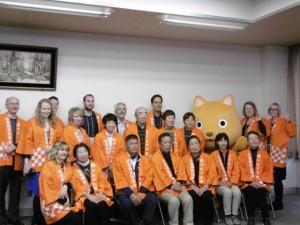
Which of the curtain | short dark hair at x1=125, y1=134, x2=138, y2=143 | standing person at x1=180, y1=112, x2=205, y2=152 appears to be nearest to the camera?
short dark hair at x1=125, y1=134, x2=138, y2=143

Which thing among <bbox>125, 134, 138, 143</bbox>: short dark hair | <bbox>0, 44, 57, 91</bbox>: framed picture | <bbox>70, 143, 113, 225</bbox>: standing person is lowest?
<bbox>70, 143, 113, 225</bbox>: standing person

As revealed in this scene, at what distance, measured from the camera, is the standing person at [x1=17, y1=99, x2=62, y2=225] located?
399 centimetres

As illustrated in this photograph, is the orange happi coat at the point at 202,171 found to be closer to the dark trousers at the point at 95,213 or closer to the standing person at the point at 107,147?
the standing person at the point at 107,147

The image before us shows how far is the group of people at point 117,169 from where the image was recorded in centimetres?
371

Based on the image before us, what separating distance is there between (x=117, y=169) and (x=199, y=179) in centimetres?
103

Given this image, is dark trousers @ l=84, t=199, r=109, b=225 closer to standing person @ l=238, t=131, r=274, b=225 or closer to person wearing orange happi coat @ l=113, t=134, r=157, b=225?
person wearing orange happi coat @ l=113, t=134, r=157, b=225

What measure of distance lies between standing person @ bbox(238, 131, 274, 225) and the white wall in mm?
1342

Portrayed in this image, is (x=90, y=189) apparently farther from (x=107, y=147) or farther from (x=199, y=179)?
(x=199, y=179)

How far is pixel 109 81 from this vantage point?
203 inches

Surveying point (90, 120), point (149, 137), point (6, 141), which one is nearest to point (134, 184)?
point (149, 137)

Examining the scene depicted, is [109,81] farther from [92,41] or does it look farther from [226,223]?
[226,223]

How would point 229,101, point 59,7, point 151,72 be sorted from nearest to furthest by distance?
point 59,7 → point 229,101 → point 151,72

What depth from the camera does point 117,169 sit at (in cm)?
407

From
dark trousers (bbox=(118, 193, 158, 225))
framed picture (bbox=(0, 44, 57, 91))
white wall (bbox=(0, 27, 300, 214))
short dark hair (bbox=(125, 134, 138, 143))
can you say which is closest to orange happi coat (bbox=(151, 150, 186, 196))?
dark trousers (bbox=(118, 193, 158, 225))
